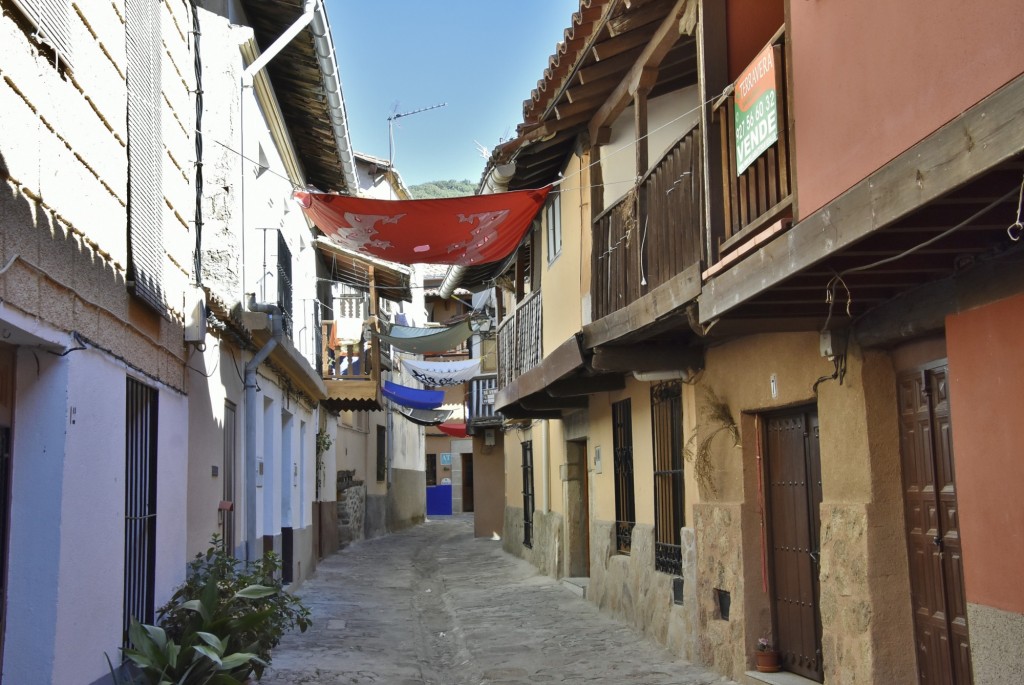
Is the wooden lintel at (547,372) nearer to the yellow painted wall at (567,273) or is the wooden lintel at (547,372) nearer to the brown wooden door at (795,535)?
the yellow painted wall at (567,273)

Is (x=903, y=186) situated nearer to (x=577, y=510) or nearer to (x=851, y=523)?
(x=851, y=523)

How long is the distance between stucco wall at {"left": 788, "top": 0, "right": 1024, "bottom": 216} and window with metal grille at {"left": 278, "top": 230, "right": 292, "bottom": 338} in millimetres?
9949

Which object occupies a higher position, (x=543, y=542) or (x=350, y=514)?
(x=350, y=514)

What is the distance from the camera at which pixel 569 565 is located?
1562 centimetres

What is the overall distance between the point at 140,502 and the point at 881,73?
5645mm

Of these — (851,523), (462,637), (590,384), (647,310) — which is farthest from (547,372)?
(851,523)

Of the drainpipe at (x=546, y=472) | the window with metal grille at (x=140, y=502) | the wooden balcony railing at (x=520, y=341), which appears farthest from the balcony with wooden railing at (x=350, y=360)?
the window with metal grille at (x=140, y=502)

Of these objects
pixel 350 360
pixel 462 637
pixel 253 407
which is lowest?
pixel 462 637

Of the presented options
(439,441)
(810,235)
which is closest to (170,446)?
(810,235)

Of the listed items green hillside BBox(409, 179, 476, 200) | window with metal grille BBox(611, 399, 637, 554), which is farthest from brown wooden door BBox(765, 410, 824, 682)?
green hillside BBox(409, 179, 476, 200)

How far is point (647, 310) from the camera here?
8.69 m

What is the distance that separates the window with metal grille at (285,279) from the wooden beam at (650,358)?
19.8ft

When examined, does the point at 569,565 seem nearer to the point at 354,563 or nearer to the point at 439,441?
the point at 354,563

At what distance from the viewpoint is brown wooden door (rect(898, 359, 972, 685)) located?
6105 millimetres
